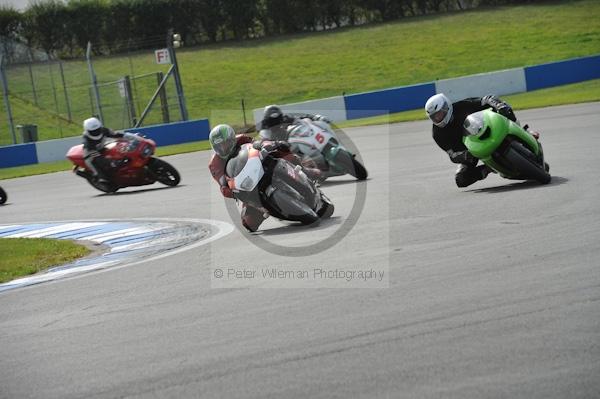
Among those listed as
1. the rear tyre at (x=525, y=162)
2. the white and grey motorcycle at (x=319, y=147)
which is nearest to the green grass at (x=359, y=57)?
the white and grey motorcycle at (x=319, y=147)

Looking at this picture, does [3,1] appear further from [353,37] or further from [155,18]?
[353,37]

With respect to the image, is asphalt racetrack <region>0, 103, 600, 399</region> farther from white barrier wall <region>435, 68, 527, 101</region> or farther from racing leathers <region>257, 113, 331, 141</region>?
white barrier wall <region>435, 68, 527, 101</region>

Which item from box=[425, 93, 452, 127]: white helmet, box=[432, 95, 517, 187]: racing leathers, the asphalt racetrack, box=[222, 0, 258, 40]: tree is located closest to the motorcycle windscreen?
the asphalt racetrack

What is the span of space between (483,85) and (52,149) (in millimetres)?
13093

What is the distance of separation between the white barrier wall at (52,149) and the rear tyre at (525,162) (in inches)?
819

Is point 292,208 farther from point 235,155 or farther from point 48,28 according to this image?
point 48,28

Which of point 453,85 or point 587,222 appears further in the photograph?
point 453,85

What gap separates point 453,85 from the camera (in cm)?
3025

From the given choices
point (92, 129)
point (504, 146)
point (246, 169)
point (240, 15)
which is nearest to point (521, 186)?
point (504, 146)

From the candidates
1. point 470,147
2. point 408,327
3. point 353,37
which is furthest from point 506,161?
point 353,37

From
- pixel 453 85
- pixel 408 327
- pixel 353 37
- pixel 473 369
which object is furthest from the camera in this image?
pixel 353 37

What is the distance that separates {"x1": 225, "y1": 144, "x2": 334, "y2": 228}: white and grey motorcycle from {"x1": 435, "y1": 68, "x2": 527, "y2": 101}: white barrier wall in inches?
787

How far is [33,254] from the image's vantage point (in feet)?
38.1

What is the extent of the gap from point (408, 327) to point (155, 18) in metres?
44.0
